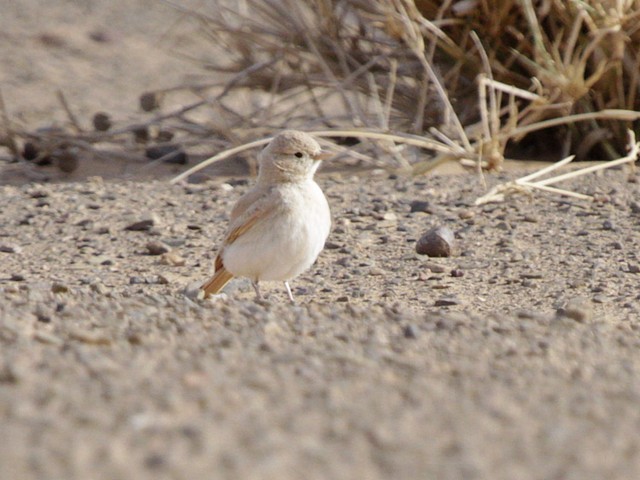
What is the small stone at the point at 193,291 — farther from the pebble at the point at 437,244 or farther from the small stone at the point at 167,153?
the small stone at the point at 167,153

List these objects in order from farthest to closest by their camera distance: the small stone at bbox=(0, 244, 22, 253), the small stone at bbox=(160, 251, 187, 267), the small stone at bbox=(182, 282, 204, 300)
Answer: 1. the small stone at bbox=(0, 244, 22, 253)
2. the small stone at bbox=(160, 251, 187, 267)
3. the small stone at bbox=(182, 282, 204, 300)

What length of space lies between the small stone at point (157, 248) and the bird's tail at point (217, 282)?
1048mm

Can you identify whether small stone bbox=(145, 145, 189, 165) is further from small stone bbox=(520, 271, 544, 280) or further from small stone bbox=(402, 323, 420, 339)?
small stone bbox=(402, 323, 420, 339)

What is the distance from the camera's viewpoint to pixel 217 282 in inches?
231

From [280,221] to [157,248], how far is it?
1681 millimetres

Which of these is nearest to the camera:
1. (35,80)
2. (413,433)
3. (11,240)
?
(413,433)

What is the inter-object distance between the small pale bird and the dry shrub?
2282 mm

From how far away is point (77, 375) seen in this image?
3.73m

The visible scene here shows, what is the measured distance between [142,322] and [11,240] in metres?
2.95

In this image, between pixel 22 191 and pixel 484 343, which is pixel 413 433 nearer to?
pixel 484 343

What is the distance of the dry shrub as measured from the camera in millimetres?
8148

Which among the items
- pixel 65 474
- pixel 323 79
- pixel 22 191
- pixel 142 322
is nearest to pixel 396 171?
pixel 323 79

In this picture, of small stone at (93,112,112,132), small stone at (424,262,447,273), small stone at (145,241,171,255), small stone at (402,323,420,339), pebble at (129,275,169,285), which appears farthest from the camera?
small stone at (93,112,112,132)

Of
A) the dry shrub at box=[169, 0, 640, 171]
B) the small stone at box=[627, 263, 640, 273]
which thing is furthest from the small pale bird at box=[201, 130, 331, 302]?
the dry shrub at box=[169, 0, 640, 171]
